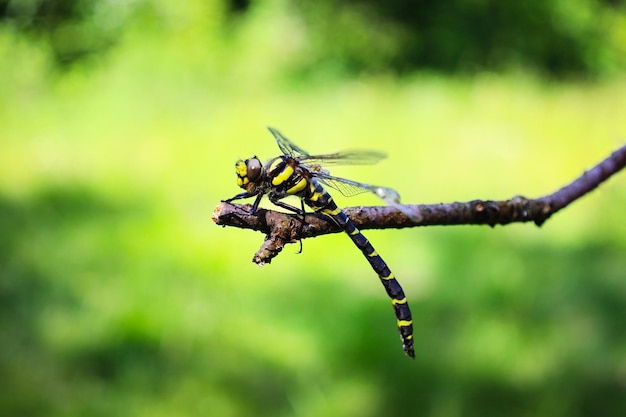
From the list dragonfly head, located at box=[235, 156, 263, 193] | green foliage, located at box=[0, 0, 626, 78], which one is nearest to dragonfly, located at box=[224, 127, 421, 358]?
dragonfly head, located at box=[235, 156, 263, 193]

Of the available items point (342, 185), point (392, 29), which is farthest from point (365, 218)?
point (392, 29)

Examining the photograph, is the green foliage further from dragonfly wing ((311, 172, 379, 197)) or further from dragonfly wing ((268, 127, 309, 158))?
dragonfly wing ((311, 172, 379, 197))

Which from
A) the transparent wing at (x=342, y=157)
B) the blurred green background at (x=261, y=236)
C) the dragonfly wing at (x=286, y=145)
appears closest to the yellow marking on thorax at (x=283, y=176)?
the transparent wing at (x=342, y=157)

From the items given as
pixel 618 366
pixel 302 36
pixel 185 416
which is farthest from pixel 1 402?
pixel 302 36

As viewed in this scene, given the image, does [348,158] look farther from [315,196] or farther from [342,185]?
[315,196]

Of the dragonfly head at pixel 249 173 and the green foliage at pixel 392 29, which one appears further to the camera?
the green foliage at pixel 392 29

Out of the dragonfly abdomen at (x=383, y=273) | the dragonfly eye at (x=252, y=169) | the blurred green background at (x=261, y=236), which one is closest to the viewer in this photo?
the dragonfly abdomen at (x=383, y=273)

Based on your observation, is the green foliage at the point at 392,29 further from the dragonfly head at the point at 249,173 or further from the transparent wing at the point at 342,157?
the dragonfly head at the point at 249,173
